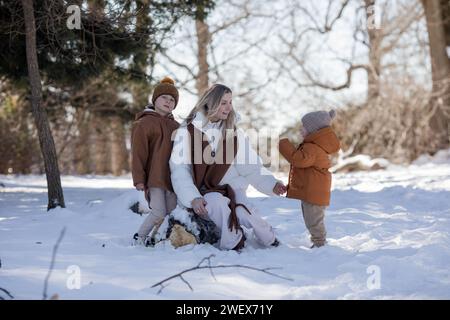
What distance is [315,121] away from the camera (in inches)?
165

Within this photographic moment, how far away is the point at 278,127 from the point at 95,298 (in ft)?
51.4

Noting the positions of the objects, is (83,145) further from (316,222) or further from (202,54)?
(316,222)

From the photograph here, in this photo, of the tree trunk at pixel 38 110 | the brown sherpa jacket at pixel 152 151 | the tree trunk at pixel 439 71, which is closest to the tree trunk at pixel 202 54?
the tree trunk at pixel 439 71

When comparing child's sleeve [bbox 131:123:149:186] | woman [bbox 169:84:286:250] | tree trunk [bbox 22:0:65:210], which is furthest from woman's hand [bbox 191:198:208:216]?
tree trunk [bbox 22:0:65:210]

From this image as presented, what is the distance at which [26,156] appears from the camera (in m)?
15.3

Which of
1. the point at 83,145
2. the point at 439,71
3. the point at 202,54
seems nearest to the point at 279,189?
the point at 202,54

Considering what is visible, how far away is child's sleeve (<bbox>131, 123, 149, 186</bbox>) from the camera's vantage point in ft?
13.4

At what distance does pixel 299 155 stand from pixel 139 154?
1163 mm

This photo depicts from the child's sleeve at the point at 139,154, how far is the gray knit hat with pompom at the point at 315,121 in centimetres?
120

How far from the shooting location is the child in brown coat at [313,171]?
407 centimetres

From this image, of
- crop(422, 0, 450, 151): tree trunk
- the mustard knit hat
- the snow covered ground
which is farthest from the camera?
crop(422, 0, 450, 151): tree trunk

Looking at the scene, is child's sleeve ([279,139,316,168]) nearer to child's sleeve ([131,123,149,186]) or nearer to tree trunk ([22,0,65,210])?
child's sleeve ([131,123,149,186])

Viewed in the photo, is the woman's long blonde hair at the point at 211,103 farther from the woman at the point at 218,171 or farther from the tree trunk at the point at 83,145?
the tree trunk at the point at 83,145

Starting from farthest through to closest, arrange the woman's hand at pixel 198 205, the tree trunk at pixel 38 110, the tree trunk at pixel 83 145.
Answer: the tree trunk at pixel 83 145 < the tree trunk at pixel 38 110 < the woman's hand at pixel 198 205
